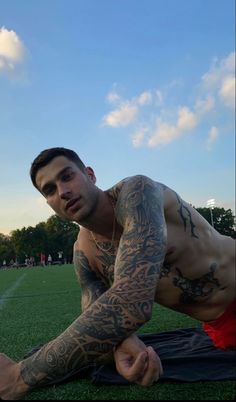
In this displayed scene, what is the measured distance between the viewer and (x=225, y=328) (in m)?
3.08

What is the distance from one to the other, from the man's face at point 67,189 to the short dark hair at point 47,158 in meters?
0.02

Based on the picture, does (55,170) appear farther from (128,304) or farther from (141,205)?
(128,304)

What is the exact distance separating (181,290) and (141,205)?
0.82 m

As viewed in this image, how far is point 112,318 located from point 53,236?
99.4 m

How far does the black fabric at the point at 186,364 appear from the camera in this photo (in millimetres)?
2863

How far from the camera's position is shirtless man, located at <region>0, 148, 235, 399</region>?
1951mm

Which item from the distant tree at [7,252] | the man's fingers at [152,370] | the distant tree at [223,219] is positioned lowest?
the man's fingers at [152,370]

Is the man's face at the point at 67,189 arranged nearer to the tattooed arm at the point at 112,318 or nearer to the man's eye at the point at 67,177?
the man's eye at the point at 67,177

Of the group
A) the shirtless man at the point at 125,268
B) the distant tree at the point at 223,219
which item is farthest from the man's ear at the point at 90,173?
the distant tree at the point at 223,219

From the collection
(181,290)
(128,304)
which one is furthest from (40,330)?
(128,304)

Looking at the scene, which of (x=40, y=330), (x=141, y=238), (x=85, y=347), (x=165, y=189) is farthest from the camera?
(x=40, y=330)

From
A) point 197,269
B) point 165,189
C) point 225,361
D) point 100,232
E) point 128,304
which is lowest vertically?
point 225,361

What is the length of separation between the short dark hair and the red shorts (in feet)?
4.55

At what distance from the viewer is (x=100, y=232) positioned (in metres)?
2.72
